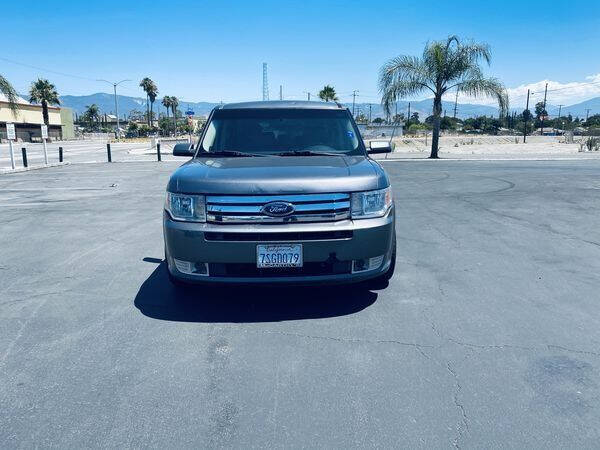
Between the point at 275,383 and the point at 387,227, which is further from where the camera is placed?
the point at 387,227

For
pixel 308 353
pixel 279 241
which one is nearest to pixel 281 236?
pixel 279 241

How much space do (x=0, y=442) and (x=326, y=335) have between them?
2202 mm

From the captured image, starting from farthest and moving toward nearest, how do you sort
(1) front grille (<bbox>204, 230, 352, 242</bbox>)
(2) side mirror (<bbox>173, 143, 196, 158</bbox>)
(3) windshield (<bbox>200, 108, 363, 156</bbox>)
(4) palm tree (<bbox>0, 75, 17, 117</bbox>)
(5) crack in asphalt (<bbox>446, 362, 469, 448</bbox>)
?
(4) palm tree (<bbox>0, 75, 17, 117</bbox>) → (2) side mirror (<bbox>173, 143, 196, 158</bbox>) → (3) windshield (<bbox>200, 108, 363, 156</bbox>) → (1) front grille (<bbox>204, 230, 352, 242</bbox>) → (5) crack in asphalt (<bbox>446, 362, 469, 448</bbox>)

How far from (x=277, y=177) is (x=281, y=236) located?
0.49 m

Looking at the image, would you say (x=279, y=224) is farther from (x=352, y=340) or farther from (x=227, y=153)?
(x=227, y=153)

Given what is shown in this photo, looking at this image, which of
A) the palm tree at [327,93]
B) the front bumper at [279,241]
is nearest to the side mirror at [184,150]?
the front bumper at [279,241]


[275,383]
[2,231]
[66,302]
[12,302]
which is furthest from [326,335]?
[2,231]

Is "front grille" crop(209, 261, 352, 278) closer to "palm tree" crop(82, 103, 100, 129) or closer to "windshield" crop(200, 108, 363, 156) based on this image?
"windshield" crop(200, 108, 363, 156)

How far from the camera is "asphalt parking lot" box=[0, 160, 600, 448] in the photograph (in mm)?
2672

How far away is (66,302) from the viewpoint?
461 cm

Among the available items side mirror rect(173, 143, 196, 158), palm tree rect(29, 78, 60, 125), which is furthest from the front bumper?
palm tree rect(29, 78, 60, 125)

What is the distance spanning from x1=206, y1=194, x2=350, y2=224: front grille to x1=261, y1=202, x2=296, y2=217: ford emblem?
0.02m

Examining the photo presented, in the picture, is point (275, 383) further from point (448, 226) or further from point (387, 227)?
point (448, 226)

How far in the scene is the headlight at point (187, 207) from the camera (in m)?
4.02
